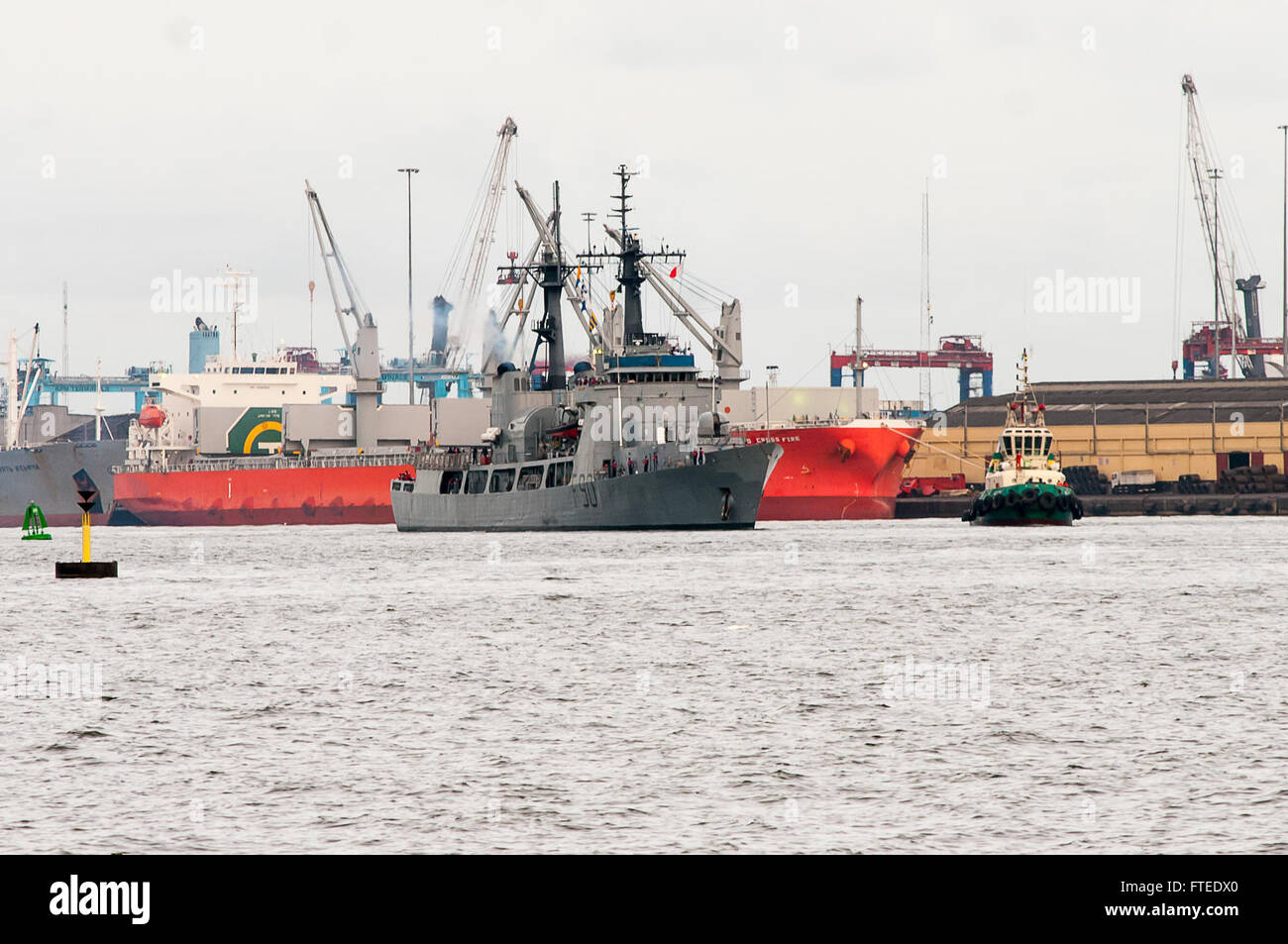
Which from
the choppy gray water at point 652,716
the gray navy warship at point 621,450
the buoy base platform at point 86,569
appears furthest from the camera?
the gray navy warship at point 621,450

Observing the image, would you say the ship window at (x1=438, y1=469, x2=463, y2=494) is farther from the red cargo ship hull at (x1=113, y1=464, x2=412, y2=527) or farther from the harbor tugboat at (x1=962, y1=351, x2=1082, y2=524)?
the harbor tugboat at (x1=962, y1=351, x2=1082, y2=524)

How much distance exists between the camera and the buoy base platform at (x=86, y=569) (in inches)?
2406

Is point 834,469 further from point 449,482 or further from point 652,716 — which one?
point 652,716

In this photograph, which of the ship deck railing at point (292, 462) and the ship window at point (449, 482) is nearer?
the ship window at point (449, 482)

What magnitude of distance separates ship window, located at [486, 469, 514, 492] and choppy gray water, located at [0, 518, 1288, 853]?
44539 mm

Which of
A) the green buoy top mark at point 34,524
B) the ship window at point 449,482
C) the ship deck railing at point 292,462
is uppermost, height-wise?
the ship deck railing at point 292,462

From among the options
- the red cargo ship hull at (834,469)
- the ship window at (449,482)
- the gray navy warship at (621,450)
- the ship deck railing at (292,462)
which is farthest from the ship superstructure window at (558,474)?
the ship deck railing at (292,462)

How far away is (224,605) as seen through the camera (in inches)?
1916

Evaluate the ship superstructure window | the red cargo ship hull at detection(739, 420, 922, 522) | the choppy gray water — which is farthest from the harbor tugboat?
the choppy gray water

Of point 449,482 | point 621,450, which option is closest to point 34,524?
point 449,482

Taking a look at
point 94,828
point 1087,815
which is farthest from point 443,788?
point 1087,815

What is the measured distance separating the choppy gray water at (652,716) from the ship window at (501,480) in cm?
4454

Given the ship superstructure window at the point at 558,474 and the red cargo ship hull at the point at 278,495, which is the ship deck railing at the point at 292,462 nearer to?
the red cargo ship hull at the point at 278,495
